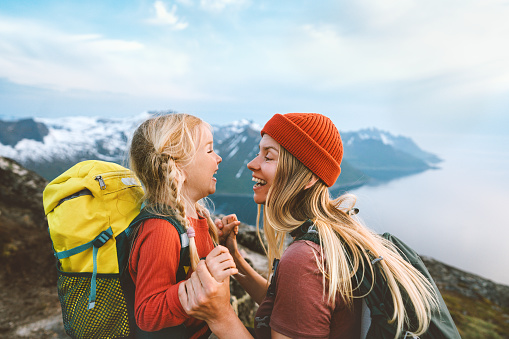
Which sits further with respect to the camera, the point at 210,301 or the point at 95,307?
the point at 95,307

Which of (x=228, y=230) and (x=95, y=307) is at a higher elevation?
(x=228, y=230)

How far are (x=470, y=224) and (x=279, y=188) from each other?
753 feet

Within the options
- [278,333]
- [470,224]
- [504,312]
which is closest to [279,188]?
[278,333]

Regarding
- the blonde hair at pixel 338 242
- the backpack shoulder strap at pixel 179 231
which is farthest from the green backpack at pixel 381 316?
the backpack shoulder strap at pixel 179 231

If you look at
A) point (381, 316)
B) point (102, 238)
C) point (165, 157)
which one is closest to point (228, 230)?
point (165, 157)

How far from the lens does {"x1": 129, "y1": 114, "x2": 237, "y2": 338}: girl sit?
2.40 metres

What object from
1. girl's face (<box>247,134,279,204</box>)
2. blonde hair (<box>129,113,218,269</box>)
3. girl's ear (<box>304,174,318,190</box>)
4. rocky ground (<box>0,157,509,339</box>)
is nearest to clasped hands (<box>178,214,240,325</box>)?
blonde hair (<box>129,113,218,269</box>)

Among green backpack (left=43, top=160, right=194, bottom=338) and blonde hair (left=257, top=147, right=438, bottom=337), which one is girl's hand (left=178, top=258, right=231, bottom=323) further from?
blonde hair (left=257, top=147, right=438, bottom=337)

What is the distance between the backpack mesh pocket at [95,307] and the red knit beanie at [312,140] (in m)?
2.18

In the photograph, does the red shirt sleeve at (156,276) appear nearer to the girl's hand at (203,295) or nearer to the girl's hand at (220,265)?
the girl's hand at (203,295)

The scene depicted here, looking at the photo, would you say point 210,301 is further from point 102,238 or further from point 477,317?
point 477,317

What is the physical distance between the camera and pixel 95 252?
258 centimetres

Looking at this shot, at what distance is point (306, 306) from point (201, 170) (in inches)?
72.8

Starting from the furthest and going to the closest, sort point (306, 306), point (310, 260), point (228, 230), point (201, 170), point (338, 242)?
point (228, 230) < point (201, 170) < point (338, 242) < point (310, 260) < point (306, 306)
